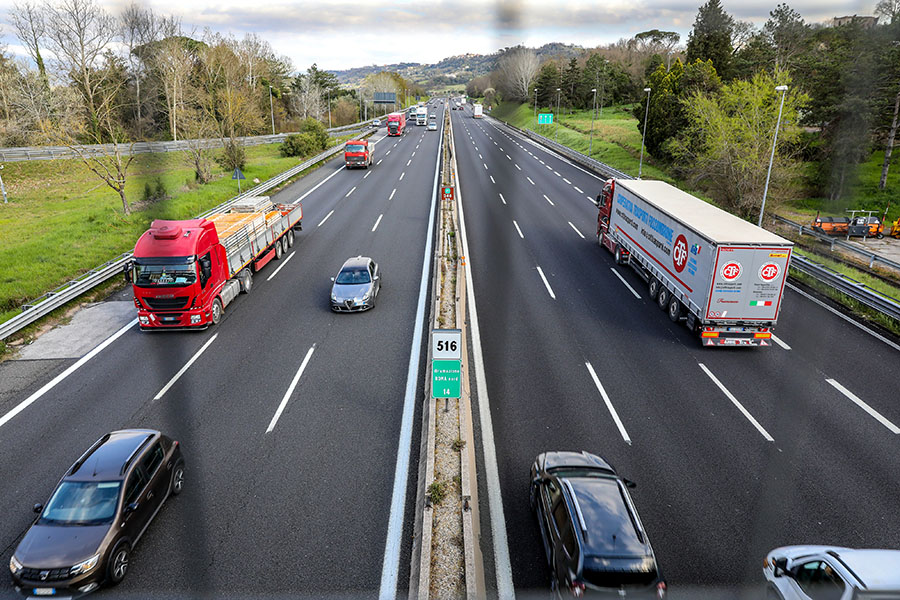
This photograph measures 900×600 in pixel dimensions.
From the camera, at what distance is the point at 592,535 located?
7.62 m

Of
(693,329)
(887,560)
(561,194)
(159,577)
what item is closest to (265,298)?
(159,577)

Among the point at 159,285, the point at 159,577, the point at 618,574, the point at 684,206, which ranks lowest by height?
the point at 159,577

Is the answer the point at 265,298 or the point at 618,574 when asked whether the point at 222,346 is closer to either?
the point at 265,298

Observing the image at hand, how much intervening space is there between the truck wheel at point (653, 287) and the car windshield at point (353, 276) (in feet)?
36.1

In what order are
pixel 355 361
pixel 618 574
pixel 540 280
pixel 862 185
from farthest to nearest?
1. pixel 862 185
2. pixel 540 280
3. pixel 355 361
4. pixel 618 574

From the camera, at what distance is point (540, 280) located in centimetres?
2212

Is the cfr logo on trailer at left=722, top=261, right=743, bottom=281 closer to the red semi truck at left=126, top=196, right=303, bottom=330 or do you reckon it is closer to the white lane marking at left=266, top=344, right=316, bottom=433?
the white lane marking at left=266, top=344, right=316, bottom=433

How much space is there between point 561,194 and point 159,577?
36.4 meters

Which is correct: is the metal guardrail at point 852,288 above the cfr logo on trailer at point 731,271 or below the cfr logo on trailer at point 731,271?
below

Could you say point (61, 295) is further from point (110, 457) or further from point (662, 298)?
point (662, 298)

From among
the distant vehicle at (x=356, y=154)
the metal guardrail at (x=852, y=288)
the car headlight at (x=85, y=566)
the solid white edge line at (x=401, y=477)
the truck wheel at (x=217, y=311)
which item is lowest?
the solid white edge line at (x=401, y=477)

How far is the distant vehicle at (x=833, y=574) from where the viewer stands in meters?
6.86

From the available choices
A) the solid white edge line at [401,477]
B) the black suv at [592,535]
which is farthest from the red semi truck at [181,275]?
the black suv at [592,535]

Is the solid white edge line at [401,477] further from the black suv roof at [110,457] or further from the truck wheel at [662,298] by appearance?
the truck wheel at [662,298]
